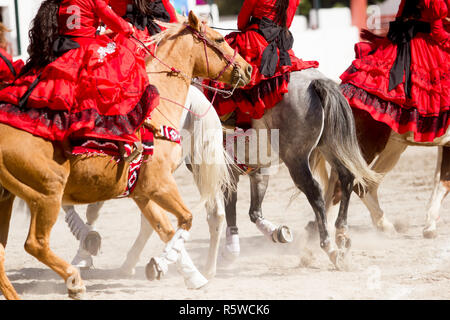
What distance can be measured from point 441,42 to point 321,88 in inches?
57.4

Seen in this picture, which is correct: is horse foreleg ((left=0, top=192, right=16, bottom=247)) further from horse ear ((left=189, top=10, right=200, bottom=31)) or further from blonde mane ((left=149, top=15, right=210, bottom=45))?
horse ear ((left=189, top=10, right=200, bottom=31))

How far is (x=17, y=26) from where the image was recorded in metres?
13.5

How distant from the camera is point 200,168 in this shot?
5.70 meters

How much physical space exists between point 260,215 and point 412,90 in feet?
5.84

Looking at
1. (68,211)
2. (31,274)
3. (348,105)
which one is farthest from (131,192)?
(348,105)

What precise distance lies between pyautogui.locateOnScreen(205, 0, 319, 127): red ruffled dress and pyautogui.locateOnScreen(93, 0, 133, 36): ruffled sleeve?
1544mm

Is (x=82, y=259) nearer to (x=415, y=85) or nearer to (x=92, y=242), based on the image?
(x=92, y=242)

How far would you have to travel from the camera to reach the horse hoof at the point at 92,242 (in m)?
6.05

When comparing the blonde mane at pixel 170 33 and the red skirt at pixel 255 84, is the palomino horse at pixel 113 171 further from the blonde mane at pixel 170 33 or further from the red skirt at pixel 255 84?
the red skirt at pixel 255 84

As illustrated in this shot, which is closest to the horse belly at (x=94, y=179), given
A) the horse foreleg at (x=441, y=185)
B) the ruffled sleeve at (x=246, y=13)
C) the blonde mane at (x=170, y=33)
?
the blonde mane at (x=170, y=33)

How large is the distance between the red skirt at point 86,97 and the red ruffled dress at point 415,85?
247 centimetres

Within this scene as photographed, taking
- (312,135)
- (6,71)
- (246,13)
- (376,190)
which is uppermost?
(246,13)

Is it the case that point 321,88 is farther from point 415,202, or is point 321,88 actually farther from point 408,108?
point 415,202

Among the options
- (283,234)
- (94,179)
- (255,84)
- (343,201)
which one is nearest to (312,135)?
(255,84)
